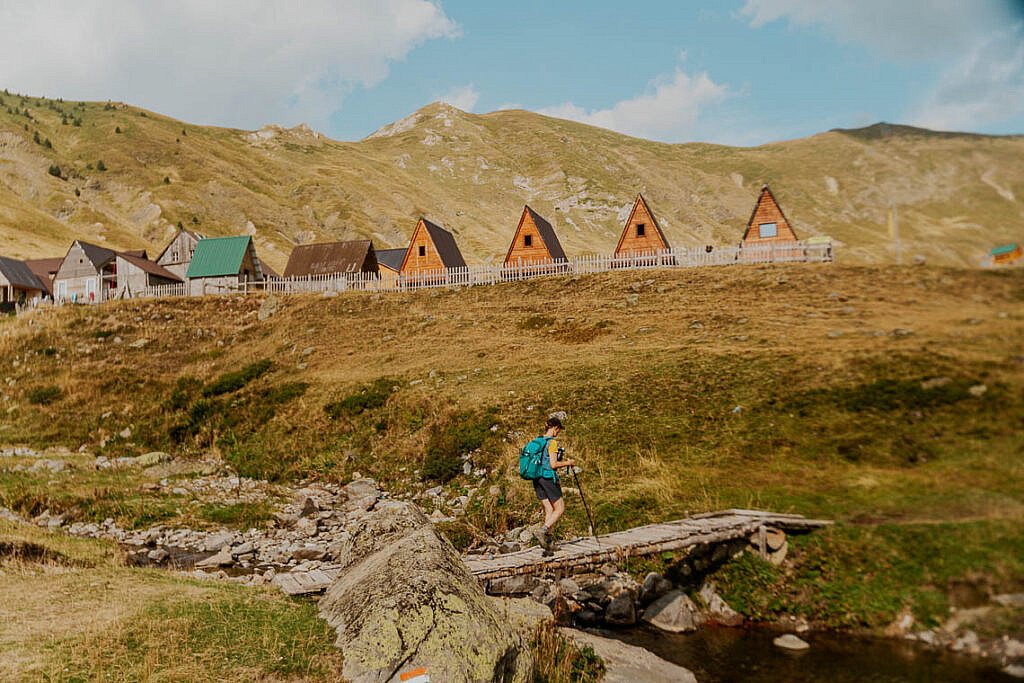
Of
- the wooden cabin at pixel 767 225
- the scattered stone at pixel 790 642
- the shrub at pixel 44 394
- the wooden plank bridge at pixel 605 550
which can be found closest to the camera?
the scattered stone at pixel 790 642

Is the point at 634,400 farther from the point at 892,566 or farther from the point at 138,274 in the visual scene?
the point at 138,274

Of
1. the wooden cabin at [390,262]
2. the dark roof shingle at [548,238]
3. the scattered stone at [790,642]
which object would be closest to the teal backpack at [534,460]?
the scattered stone at [790,642]

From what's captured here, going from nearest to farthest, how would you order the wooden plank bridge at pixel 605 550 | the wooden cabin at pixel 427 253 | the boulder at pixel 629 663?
1. the boulder at pixel 629 663
2. the wooden plank bridge at pixel 605 550
3. the wooden cabin at pixel 427 253

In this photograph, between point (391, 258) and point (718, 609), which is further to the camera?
point (391, 258)

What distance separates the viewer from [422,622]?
7375 millimetres

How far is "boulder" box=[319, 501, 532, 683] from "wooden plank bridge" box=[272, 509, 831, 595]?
2.56 m

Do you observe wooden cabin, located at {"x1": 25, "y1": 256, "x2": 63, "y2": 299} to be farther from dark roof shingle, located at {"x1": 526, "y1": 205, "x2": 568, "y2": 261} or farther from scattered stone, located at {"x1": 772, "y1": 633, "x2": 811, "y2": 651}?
scattered stone, located at {"x1": 772, "y1": 633, "x2": 811, "y2": 651}

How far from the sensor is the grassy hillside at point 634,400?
470cm

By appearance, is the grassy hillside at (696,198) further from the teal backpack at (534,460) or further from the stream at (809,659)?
the teal backpack at (534,460)

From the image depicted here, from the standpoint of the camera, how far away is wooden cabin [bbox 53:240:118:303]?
83812mm

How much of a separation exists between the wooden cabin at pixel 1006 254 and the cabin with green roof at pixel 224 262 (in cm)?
7188

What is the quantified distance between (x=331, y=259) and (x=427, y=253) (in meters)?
21.2

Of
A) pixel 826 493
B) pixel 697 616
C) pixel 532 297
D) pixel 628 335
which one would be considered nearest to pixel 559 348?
pixel 628 335

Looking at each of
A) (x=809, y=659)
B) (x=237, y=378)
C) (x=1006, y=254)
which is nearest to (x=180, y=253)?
(x=237, y=378)
